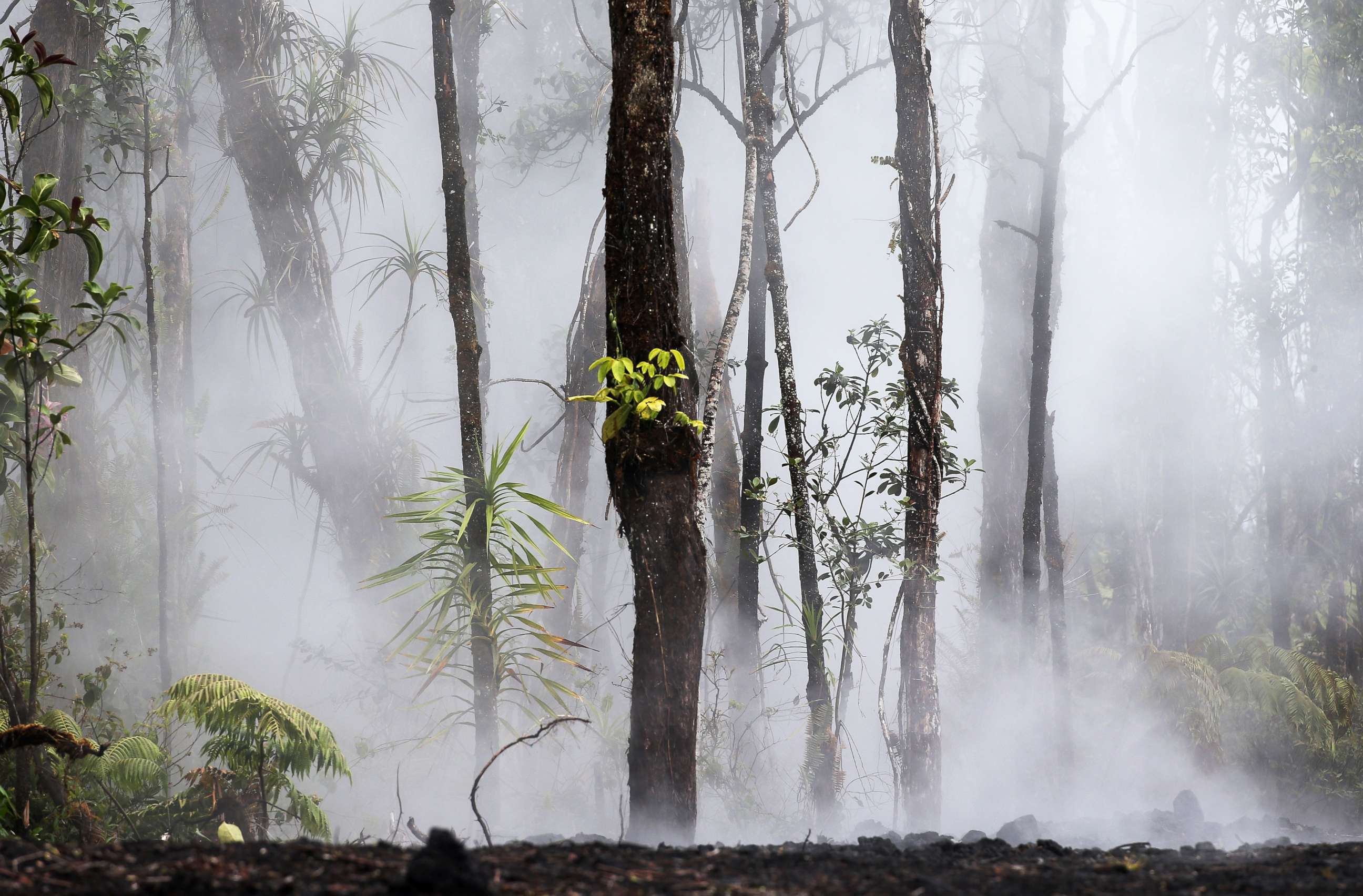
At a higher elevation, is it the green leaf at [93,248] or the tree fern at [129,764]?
the green leaf at [93,248]

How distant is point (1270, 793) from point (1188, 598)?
681 centimetres

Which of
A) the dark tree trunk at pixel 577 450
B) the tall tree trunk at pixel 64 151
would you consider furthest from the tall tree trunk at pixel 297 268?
the dark tree trunk at pixel 577 450

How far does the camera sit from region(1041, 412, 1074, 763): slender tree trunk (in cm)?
698

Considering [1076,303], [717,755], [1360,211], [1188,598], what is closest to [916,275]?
[717,755]

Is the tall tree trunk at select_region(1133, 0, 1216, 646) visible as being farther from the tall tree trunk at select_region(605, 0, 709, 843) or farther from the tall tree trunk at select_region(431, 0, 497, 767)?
the tall tree trunk at select_region(605, 0, 709, 843)

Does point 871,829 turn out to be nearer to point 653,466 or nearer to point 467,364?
point 653,466

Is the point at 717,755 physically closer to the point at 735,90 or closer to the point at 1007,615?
the point at 1007,615

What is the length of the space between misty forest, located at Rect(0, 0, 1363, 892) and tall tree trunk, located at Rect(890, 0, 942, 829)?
3 cm

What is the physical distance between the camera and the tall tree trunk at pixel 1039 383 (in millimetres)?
6871

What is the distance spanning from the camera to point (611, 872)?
1.76 m

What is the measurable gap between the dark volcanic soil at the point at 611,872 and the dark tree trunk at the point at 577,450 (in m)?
5.41

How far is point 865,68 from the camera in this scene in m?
7.27

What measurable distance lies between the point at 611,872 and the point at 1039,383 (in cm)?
612

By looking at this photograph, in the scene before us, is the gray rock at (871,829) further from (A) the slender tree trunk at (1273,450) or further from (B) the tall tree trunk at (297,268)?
(A) the slender tree trunk at (1273,450)
